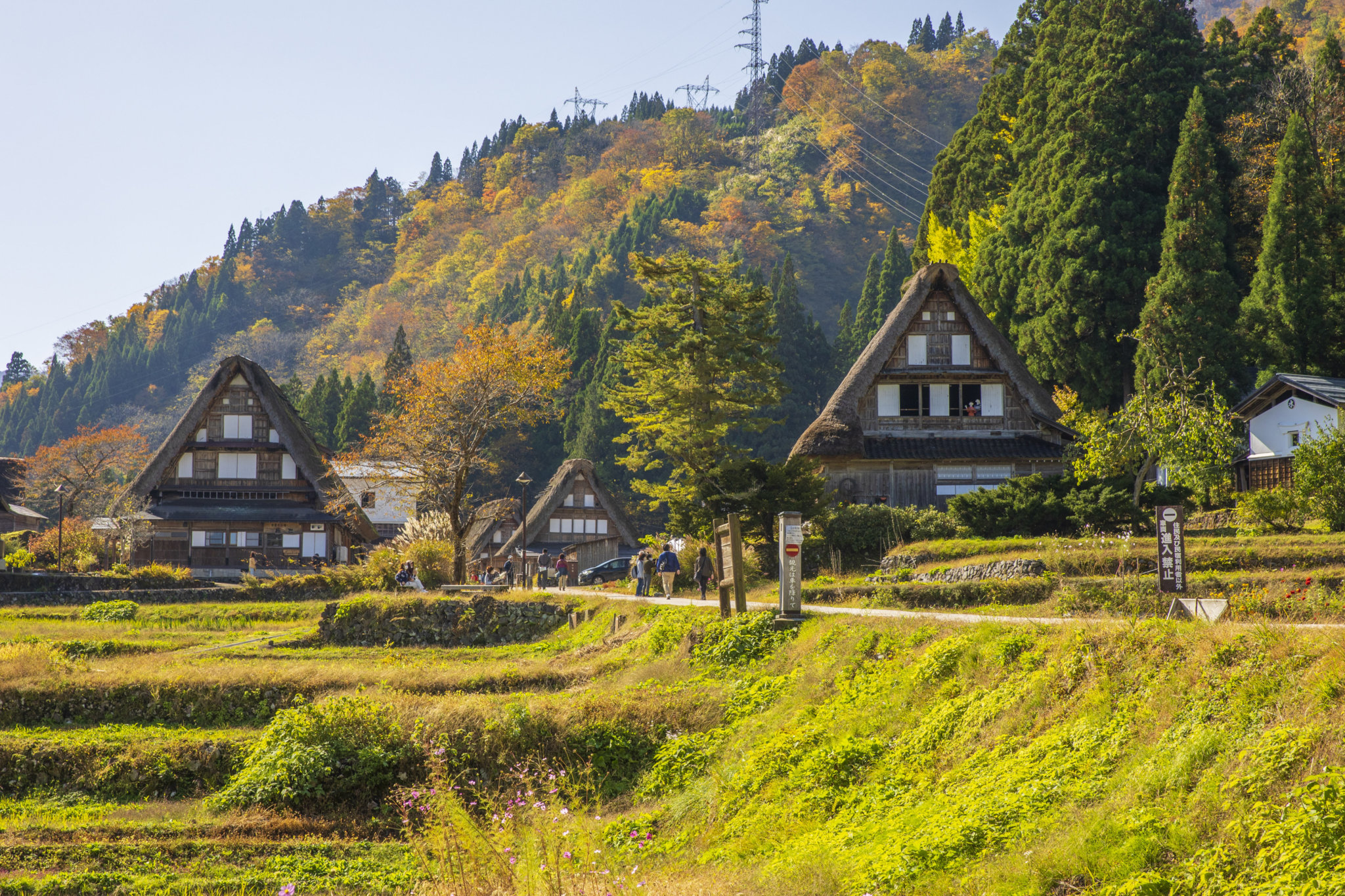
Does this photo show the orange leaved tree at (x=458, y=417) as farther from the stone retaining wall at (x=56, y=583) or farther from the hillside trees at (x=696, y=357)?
the stone retaining wall at (x=56, y=583)

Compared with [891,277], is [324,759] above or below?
below

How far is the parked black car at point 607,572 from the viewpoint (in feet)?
137

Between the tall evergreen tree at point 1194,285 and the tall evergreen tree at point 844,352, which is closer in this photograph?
the tall evergreen tree at point 1194,285

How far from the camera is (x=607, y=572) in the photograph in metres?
42.7

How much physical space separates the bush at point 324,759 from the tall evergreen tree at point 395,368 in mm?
54600

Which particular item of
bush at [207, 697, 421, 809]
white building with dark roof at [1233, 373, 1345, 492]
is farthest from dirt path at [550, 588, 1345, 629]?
white building with dark roof at [1233, 373, 1345, 492]

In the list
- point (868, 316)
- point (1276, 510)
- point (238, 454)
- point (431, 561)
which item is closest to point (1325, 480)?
point (1276, 510)

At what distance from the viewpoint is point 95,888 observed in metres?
9.27

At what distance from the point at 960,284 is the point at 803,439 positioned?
24.0 ft

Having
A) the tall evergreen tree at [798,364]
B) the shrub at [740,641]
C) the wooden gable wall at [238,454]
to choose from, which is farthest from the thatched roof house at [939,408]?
the tall evergreen tree at [798,364]

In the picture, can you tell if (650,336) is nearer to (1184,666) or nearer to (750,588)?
(750,588)

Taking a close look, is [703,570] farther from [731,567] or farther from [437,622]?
[437,622]

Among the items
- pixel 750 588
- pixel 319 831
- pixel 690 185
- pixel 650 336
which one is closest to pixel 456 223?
pixel 690 185

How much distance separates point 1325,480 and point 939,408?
12.2 meters
